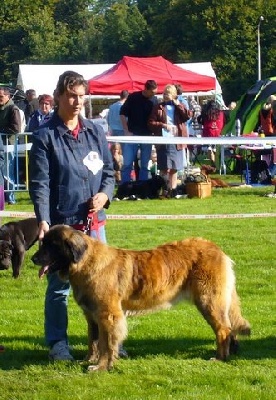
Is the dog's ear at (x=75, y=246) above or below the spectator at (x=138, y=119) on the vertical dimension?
above

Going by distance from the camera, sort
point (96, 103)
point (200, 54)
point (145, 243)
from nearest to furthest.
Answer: point (145, 243), point (96, 103), point (200, 54)

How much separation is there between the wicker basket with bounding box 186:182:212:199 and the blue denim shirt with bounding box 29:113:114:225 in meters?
9.30

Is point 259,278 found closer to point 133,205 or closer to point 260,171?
point 133,205

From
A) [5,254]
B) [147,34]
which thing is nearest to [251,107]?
[5,254]

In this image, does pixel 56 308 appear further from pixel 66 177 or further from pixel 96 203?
pixel 66 177

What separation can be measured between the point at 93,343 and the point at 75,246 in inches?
32.4

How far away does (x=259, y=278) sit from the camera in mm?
8953

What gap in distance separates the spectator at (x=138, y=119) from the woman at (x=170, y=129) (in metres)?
0.21

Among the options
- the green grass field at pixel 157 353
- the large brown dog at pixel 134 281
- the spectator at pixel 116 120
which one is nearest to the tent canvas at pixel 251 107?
the spectator at pixel 116 120

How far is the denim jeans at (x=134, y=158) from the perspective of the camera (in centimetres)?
1620

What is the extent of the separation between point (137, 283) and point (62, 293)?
557 millimetres

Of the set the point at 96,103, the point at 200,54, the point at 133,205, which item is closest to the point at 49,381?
the point at 133,205

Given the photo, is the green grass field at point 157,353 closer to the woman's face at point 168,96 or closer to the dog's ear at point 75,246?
the dog's ear at point 75,246

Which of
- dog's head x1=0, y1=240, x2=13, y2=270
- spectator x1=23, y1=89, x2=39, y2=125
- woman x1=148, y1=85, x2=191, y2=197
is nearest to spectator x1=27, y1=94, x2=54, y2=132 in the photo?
woman x1=148, y1=85, x2=191, y2=197
